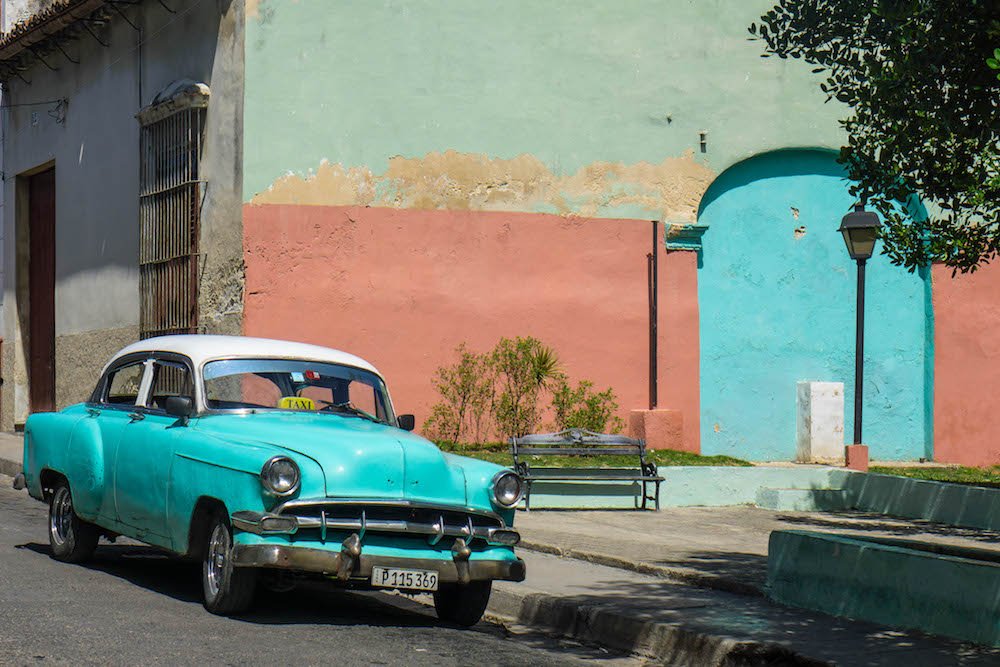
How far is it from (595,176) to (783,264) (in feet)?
9.99

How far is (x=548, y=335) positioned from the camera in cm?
1838

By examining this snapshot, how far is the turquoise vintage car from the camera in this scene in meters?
7.38

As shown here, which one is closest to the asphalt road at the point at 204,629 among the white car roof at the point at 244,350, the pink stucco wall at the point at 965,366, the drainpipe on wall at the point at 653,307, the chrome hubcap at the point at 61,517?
the chrome hubcap at the point at 61,517

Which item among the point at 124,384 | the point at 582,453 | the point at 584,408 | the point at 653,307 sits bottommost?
the point at 582,453

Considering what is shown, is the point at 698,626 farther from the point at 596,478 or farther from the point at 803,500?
the point at 803,500

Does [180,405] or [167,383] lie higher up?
[167,383]

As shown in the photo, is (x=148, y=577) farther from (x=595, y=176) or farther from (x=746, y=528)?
(x=595, y=176)

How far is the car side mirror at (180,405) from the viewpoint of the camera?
27.1 feet

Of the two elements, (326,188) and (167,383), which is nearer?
(167,383)

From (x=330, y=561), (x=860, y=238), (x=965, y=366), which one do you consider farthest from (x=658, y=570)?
(x=965, y=366)

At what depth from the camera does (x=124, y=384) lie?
31.1 ft

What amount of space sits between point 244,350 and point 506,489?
6.75ft

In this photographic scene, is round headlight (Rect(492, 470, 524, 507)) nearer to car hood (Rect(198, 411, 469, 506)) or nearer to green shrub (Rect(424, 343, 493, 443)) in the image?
car hood (Rect(198, 411, 469, 506))

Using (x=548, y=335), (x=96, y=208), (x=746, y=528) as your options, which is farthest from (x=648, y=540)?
(x=96, y=208)
